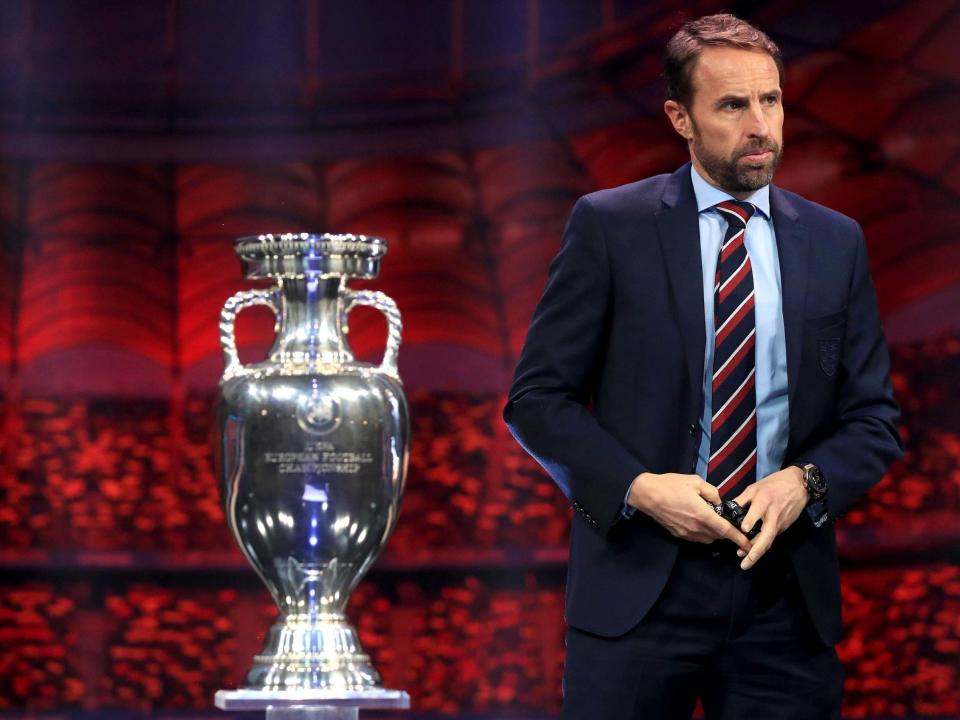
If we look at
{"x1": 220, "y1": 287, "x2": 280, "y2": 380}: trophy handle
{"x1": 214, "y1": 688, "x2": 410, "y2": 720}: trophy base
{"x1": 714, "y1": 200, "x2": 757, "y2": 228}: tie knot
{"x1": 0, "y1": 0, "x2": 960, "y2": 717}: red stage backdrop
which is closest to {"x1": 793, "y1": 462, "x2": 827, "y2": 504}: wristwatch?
{"x1": 714, "y1": 200, "x2": 757, "y2": 228}: tie knot

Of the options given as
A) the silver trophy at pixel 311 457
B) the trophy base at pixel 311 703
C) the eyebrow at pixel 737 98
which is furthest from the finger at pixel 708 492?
the silver trophy at pixel 311 457

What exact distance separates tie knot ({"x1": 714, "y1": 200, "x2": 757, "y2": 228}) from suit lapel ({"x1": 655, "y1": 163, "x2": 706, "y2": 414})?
0.03 m

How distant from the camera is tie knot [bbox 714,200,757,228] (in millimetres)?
1848

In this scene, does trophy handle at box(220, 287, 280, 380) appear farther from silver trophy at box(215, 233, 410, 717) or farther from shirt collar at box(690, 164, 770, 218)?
shirt collar at box(690, 164, 770, 218)

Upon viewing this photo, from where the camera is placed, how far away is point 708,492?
5.53ft

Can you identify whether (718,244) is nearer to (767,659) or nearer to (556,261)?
(556,261)

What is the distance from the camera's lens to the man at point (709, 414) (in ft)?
5.70

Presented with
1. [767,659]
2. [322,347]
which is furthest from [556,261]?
[322,347]

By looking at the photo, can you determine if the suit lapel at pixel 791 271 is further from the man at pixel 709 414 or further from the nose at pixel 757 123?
the nose at pixel 757 123

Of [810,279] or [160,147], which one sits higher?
[160,147]

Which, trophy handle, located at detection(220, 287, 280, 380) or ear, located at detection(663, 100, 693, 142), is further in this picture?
trophy handle, located at detection(220, 287, 280, 380)

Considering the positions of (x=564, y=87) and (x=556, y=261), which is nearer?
(x=556, y=261)

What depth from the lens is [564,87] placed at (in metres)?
3.82

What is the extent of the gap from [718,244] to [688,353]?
148 millimetres
